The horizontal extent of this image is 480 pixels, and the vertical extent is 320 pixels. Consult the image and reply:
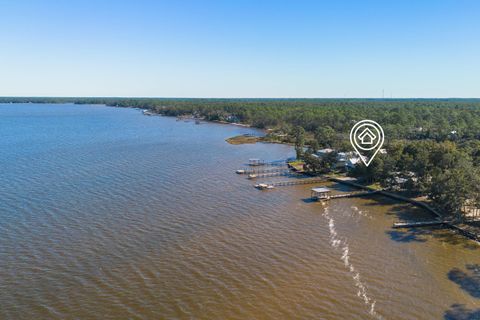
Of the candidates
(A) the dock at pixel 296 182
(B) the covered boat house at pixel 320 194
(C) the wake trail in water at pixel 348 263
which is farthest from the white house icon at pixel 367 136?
(C) the wake trail in water at pixel 348 263

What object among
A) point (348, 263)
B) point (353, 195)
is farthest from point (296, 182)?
point (348, 263)

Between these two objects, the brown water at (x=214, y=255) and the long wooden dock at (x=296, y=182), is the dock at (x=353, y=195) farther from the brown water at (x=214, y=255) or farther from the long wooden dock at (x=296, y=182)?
the long wooden dock at (x=296, y=182)

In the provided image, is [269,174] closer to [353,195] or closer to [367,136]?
[353,195]

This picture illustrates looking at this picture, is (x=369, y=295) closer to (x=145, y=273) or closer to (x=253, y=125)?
(x=145, y=273)

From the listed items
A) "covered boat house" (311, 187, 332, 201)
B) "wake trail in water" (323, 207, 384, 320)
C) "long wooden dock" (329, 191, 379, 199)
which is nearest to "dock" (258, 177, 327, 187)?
"covered boat house" (311, 187, 332, 201)

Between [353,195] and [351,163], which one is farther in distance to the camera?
[351,163]

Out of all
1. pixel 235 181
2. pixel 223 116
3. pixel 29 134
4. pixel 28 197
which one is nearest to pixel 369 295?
pixel 235 181

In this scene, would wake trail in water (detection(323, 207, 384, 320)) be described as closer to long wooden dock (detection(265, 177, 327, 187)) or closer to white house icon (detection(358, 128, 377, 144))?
long wooden dock (detection(265, 177, 327, 187))
